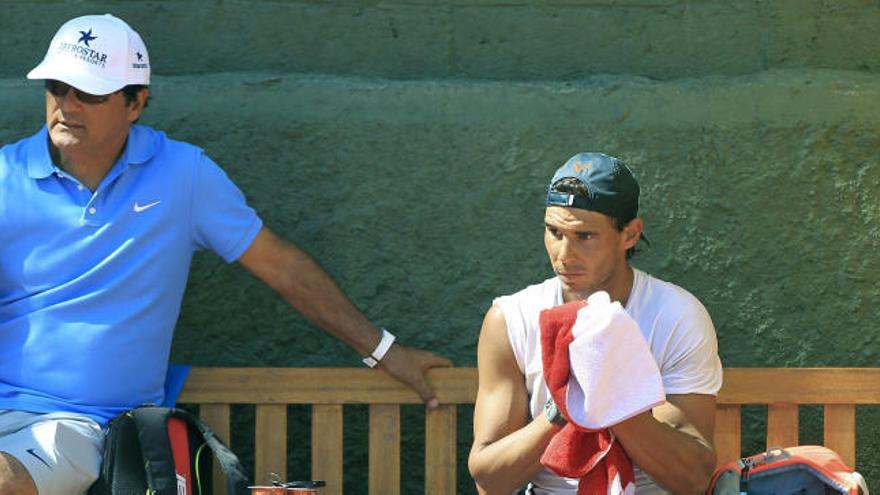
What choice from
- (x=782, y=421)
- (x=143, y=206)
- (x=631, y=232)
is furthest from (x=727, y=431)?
(x=143, y=206)

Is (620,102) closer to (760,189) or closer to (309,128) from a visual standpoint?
(760,189)

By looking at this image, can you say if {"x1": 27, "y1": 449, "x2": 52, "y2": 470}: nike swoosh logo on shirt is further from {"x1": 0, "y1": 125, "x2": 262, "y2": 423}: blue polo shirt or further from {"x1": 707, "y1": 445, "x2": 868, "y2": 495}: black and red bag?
{"x1": 707, "y1": 445, "x2": 868, "y2": 495}: black and red bag

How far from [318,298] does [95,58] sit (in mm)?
826

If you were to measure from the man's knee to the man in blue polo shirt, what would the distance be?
7.1 inches

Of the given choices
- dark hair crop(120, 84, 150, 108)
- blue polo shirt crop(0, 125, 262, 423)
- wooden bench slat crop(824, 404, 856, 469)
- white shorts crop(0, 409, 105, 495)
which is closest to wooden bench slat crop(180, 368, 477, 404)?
blue polo shirt crop(0, 125, 262, 423)

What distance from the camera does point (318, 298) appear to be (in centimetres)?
411

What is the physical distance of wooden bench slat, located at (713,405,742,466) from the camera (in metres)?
4.06

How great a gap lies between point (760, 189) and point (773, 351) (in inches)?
17.5

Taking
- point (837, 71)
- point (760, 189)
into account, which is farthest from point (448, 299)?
point (837, 71)

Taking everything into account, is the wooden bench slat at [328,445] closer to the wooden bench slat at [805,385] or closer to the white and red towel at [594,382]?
the white and red towel at [594,382]

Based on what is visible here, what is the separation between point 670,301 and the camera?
3.73 meters

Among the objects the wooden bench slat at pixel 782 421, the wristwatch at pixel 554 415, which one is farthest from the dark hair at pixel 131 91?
the wooden bench slat at pixel 782 421

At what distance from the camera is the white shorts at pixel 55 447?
3.70 metres

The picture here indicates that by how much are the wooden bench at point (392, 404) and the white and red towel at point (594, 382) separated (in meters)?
0.70
